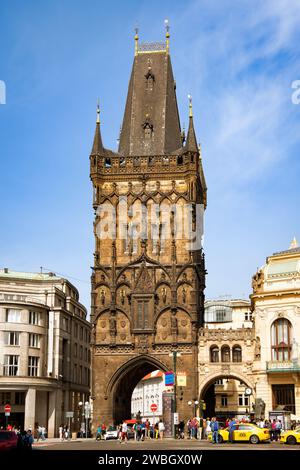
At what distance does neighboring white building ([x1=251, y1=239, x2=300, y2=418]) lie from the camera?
211 feet

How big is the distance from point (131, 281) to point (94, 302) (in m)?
4.49

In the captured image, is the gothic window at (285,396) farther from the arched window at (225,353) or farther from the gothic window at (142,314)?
the gothic window at (142,314)

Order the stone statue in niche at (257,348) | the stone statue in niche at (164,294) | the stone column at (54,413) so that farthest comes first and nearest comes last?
the stone column at (54,413), the stone statue in niche at (164,294), the stone statue in niche at (257,348)

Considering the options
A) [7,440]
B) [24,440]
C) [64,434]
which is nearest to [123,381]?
[64,434]

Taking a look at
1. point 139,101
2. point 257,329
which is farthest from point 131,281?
point 139,101

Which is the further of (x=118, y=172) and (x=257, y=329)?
(x=118, y=172)

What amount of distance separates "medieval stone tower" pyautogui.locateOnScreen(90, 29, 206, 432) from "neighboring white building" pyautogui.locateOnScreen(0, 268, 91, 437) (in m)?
8.12

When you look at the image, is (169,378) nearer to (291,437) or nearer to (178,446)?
(291,437)

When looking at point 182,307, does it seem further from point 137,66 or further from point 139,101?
point 137,66

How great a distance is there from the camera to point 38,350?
7862 cm

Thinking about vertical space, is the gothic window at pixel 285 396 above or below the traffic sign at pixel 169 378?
below

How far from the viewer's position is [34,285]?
8738cm

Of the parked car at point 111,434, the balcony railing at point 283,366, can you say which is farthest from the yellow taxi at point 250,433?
the parked car at point 111,434

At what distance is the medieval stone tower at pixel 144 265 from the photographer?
72.6m
